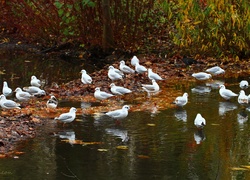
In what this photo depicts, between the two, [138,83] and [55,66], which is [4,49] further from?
[138,83]

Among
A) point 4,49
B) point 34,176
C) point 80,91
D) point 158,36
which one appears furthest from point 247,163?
point 4,49

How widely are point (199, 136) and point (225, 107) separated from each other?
2.71 m

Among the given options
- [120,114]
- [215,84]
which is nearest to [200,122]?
[120,114]

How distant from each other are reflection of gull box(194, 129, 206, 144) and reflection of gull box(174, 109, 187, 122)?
103cm

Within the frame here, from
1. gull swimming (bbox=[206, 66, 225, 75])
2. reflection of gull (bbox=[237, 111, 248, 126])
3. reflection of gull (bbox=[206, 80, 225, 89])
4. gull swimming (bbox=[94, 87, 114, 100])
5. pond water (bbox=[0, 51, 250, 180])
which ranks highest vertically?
gull swimming (bbox=[206, 66, 225, 75])

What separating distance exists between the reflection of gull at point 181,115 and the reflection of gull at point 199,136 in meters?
1.03

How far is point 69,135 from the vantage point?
10906 mm

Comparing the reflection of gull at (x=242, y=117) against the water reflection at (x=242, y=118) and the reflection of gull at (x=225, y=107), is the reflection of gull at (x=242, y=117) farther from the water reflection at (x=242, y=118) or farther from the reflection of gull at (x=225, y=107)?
the reflection of gull at (x=225, y=107)

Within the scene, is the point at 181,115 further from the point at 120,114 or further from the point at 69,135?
the point at 69,135

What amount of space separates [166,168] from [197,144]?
4.79 feet

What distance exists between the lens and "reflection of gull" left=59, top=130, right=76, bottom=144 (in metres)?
10.6

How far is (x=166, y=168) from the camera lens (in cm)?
888

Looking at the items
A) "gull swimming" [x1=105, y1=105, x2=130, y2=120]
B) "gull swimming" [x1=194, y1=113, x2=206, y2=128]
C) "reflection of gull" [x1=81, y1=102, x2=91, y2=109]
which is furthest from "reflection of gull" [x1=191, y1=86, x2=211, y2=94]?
"gull swimming" [x1=194, y1=113, x2=206, y2=128]

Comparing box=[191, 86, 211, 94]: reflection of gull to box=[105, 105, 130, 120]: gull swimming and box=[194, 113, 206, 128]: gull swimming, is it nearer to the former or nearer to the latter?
box=[105, 105, 130, 120]: gull swimming
